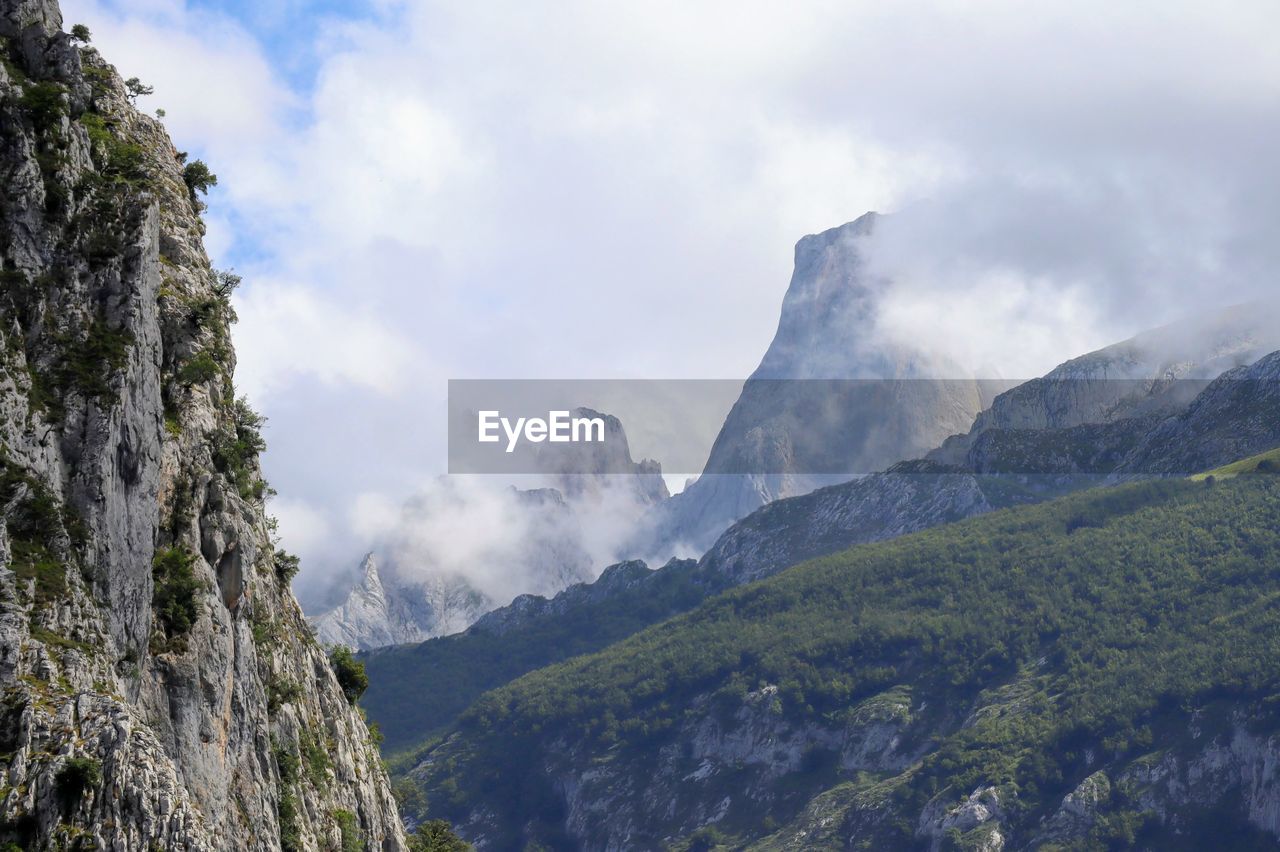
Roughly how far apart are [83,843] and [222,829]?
14.5m

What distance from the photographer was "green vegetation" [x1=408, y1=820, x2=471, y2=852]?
14138 centimetres

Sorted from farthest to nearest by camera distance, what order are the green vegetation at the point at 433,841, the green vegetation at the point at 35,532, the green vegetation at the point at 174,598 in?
the green vegetation at the point at 433,841 → the green vegetation at the point at 174,598 → the green vegetation at the point at 35,532

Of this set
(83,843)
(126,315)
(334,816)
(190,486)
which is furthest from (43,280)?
(334,816)

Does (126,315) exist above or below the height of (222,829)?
above

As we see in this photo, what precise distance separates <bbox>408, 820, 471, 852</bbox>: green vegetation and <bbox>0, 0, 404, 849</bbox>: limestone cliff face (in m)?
57.3

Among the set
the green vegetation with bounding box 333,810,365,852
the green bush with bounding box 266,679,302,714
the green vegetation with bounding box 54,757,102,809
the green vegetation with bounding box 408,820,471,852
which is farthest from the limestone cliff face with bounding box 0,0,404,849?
the green vegetation with bounding box 408,820,471,852

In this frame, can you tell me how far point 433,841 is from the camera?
15788 centimetres

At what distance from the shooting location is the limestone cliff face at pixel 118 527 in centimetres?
5119

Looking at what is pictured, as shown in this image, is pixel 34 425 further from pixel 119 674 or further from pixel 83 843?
pixel 83 843

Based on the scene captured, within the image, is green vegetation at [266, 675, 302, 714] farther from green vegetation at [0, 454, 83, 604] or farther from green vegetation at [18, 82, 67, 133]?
green vegetation at [18, 82, 67, 133]

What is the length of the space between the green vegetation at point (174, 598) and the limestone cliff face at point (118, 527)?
0.09 metres

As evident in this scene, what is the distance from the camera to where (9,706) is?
5034 centimetres

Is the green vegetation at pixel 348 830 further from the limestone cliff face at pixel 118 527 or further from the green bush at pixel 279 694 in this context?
the green bush at pixel 279 694

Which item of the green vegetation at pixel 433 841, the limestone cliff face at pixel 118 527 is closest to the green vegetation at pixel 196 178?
the limestone cliff face at pixel 118 527
